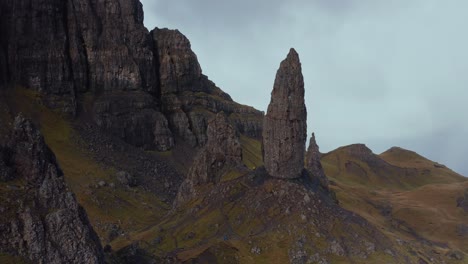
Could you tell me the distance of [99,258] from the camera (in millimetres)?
87500

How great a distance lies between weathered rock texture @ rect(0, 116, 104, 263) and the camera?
8038 cm

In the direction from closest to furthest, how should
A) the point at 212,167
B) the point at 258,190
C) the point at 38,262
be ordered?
the point at 38,262 < the point at 258,190 < the point at 212,167

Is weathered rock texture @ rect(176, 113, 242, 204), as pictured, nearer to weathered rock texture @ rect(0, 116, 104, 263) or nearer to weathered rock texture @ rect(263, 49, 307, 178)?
weathered rock texture @ rect(263, 49, 307, 178)

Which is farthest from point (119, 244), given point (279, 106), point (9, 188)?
point (9, 188)

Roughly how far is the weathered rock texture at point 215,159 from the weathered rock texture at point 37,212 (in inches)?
3630

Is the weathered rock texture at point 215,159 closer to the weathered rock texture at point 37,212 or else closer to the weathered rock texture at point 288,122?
the weathered rock texture at point 288,122

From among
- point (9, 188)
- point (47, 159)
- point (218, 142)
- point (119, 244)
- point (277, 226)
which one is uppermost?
point (218, 142)

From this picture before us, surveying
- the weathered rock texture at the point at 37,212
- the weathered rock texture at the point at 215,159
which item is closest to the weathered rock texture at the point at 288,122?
the weathered rock texture at the point at 215,159

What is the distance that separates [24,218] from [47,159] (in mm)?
16679

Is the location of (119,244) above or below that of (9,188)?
below

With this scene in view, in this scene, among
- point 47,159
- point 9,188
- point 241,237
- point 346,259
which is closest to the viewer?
point 9,188

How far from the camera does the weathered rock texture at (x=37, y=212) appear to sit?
8038 cm

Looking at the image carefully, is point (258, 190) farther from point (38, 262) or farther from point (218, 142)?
point (38, 262)

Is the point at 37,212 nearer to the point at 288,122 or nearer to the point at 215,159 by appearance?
the point at 288,122
